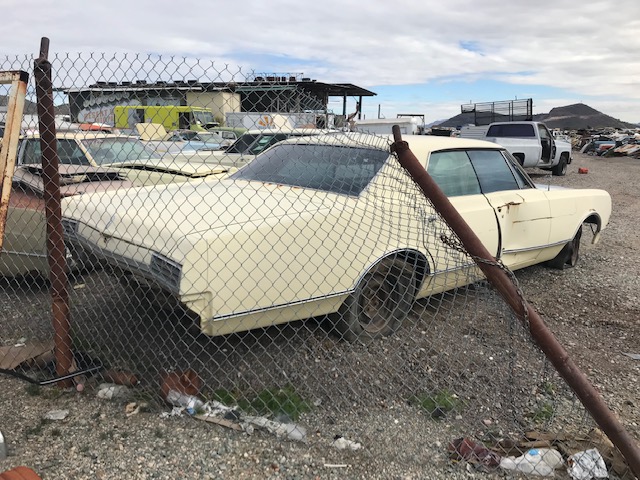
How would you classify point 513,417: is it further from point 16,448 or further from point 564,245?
point 564,245

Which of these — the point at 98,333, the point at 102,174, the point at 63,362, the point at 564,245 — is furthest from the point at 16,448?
the point at 564,245

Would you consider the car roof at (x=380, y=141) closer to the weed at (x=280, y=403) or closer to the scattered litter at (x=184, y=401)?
the weed at (x=280, y=403)

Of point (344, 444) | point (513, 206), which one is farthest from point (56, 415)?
point (513, 206)

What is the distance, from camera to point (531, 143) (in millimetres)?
14039

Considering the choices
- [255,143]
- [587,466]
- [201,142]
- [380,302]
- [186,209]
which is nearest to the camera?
[587,466]

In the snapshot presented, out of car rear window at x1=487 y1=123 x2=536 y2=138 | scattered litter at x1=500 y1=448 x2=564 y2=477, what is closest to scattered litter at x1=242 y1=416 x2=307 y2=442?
scattered litter at x1=500 y1=448 x2=564 y2=477

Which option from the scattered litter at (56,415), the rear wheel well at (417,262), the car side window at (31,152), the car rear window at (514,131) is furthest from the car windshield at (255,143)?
the car rear window at (514,131)

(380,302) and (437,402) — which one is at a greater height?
(380,302)

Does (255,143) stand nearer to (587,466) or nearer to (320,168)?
(320,168)

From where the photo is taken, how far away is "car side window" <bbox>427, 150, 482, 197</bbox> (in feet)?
13.1

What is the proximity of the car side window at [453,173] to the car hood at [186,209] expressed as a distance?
100cm

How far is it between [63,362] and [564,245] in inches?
→ 175

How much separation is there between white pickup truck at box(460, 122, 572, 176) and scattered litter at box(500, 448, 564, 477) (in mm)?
11934

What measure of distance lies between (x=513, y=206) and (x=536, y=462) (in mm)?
2381
